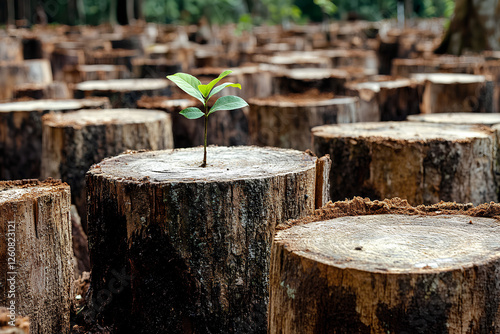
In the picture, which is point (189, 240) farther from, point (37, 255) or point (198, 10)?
point (198, 10)

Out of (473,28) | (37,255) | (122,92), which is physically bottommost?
(37,255)

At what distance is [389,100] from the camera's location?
213 inches

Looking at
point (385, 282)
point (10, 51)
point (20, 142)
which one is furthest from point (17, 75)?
point (385, 282)

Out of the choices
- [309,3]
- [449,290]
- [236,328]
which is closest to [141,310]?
[236,328]

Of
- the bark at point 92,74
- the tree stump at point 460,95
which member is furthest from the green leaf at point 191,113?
the bark at point 92,74

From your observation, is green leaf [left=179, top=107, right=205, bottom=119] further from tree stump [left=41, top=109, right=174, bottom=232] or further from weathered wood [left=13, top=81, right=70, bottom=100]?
weathered wood [left=13, top=81, right=70, bottom=100]

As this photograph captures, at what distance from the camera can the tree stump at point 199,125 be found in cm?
459

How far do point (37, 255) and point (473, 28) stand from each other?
8991 mm

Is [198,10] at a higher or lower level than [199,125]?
higher

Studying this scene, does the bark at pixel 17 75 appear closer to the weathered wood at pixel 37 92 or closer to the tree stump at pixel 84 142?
the weathered wood at pixel 37 92

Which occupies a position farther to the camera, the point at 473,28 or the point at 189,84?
the point at 473,28

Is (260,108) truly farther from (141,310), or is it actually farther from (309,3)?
(309,3)

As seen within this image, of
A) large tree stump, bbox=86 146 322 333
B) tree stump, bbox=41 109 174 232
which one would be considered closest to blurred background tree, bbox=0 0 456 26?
tree stump, bbox=41 109 174 232

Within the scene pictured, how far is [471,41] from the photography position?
9.95 metres
